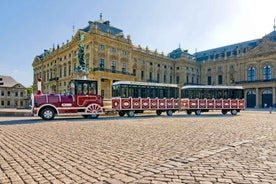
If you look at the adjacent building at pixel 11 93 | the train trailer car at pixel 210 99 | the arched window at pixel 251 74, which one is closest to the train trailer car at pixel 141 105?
the train trailer car at pixel 210 99

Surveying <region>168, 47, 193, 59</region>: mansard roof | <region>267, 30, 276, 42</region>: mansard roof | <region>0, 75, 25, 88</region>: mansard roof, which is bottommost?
<region>0, 75, 25, 88</region>: mansard roof

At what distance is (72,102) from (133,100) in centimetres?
588

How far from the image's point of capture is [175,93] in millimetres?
23047

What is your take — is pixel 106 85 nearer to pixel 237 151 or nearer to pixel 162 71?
pixel 162 71

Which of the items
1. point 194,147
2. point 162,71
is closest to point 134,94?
point 194,147

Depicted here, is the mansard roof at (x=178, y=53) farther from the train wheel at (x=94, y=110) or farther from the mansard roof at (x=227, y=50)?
the train wheel at (x=94, y=110)

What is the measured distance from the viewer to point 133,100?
20.1 metres

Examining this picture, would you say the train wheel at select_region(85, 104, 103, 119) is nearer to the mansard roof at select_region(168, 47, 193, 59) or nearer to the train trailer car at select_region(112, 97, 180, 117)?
the train trailer car at select_region(112, 97, 180, 117)

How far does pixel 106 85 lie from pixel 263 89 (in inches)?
1640

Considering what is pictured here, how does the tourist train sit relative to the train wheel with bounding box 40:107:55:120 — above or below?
above

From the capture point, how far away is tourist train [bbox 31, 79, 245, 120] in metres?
15.9

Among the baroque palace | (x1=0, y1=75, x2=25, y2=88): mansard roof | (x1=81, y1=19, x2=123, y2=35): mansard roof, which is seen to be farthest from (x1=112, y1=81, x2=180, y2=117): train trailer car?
(x1=0, y1=75, x2=25, y2=88): mansard roof

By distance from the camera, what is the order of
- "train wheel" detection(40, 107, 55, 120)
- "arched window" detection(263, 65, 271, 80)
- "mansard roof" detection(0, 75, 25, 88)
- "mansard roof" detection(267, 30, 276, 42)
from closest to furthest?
1. "train wheel" detection(40, 107, 55, 120)
2. "arched window" detection(263, 65, 271, 80)
3. "mansard roof" detection(267, 30, 276, 42)
4. "mansard roof" detection(0, 75, 25, 88)

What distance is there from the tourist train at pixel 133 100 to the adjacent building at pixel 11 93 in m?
73.9
